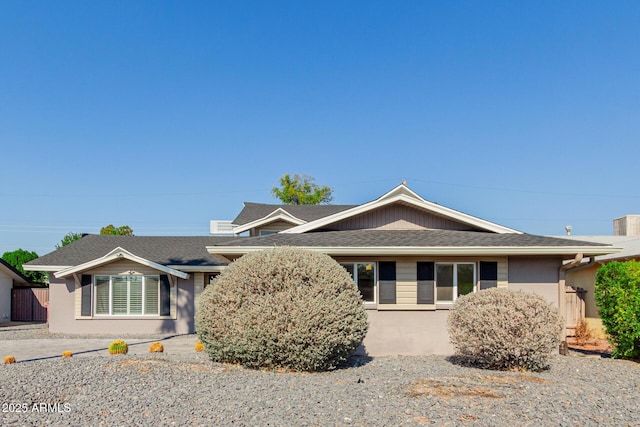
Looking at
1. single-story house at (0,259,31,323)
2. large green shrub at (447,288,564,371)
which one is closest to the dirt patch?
large green shrub at (447,288,564,371)

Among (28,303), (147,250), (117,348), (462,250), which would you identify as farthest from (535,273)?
(28,303)

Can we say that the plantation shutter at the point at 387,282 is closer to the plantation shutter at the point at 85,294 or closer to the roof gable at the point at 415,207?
the roof gable at the point at 415,207

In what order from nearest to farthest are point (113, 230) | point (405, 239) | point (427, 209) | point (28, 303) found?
point (405, 239) < point (427, 209) < point (28, 303) < point (113, 230)

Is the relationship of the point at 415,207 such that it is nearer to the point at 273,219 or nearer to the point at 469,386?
the point at 469,386

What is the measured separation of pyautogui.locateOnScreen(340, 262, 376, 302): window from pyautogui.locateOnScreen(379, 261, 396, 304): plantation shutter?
0.64 ft

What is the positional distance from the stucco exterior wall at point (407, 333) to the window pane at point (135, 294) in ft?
29.0

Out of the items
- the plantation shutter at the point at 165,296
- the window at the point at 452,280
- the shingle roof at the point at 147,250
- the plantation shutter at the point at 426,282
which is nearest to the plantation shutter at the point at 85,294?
the shingle roof at the point at 147,250

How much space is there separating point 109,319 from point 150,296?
1.50m

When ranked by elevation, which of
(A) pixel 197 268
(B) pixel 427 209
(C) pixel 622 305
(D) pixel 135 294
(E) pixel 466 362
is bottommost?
(E) pixel 466 362

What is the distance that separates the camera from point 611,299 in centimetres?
1121

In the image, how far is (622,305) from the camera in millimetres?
10930

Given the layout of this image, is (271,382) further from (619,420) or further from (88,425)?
(619,420)

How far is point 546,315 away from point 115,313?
13.5 metres

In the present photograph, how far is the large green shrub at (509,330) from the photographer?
29.2ft
